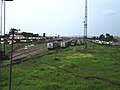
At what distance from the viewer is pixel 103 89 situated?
25.0 meters

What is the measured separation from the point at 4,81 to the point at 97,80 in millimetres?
8756

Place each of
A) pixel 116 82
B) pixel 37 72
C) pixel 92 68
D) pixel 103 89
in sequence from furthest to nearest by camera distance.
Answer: pixel 92 68 → pixel 37 72 → pixel 116 82 → pixel 103 89

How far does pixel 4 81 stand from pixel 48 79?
4265 millimetres

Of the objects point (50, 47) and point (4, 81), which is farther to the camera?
point (50, 47)

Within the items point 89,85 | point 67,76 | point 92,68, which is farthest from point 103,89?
point 92,68

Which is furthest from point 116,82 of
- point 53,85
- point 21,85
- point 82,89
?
point 21,85

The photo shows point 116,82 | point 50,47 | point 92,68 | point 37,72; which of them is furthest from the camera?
point 50,47

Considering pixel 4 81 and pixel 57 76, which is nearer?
pixel 4 81

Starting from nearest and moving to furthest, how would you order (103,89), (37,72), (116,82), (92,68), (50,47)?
1. (103,89)
2. (116,82)
3. (37,72)
4. (92,68)
5. (50,47)

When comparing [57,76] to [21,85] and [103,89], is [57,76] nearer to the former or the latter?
[21,85]

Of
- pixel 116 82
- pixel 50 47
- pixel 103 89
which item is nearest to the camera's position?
pixel 103 89

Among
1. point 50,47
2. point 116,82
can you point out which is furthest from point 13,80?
point 50,47

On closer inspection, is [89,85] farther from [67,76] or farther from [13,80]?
[13,80]

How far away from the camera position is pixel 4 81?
2884 cm
